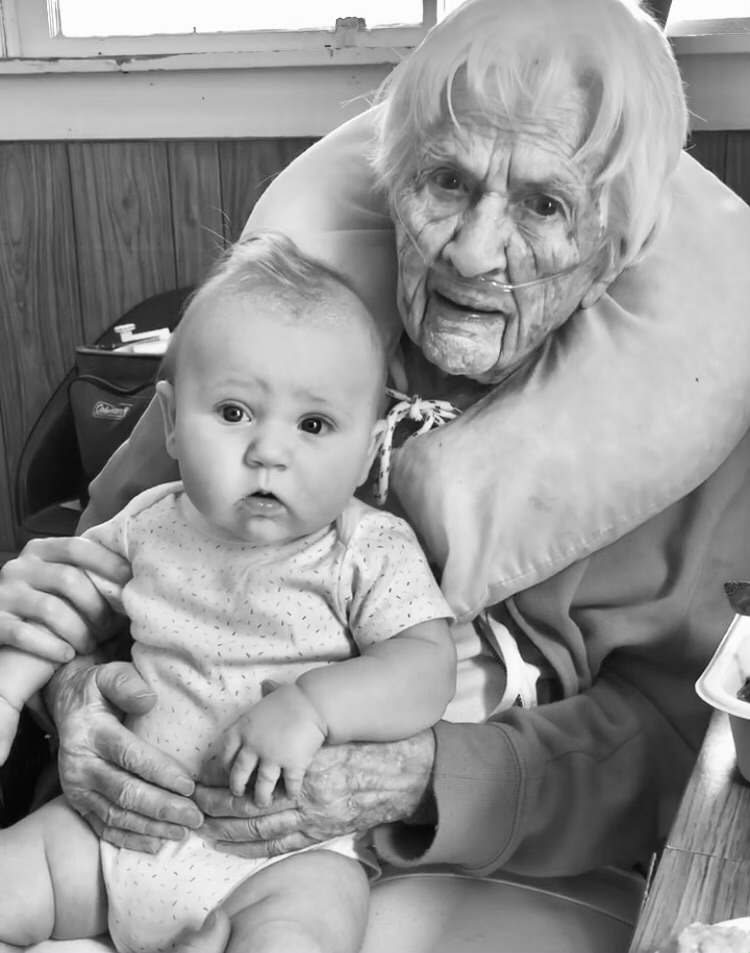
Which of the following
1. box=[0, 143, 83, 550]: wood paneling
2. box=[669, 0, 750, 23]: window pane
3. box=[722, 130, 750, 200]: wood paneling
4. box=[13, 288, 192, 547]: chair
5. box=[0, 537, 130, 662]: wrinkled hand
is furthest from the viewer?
box=[0, 143, 83, 550]: wood paneling

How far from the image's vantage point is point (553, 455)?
1.38 meters

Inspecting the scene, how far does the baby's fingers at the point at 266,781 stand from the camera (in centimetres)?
114

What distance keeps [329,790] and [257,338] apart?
1.46 feet

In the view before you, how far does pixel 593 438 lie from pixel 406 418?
233 millimetres

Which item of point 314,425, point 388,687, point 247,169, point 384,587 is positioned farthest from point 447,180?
point 247,169

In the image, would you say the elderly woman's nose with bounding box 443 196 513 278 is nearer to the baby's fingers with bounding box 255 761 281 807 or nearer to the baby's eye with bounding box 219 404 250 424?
the baby's eye with bounding box 219 404 250 424

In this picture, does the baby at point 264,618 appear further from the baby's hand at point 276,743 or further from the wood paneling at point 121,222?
the wood paneling at point 121,222

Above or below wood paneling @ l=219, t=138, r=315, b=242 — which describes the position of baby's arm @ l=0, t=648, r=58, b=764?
below

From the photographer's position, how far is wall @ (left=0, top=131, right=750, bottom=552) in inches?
116

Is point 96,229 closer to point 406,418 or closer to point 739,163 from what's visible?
point 739,163

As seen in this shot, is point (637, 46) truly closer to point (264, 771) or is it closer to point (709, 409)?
point (709, 409)

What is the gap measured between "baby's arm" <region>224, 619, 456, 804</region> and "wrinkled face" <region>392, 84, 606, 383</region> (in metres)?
0.36

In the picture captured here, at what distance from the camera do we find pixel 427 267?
141cm

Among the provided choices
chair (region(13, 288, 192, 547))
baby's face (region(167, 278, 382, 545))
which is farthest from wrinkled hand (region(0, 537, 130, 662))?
chair (region(13, 288, 192, 547))
